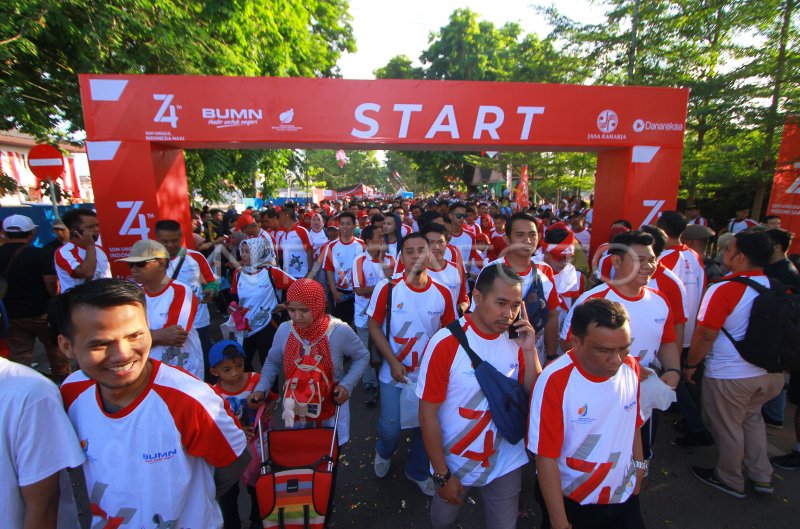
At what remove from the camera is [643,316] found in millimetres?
2725

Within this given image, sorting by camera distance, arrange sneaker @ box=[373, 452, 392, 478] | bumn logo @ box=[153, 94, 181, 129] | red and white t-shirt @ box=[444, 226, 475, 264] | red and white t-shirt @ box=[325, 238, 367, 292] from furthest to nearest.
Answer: red and white t-shirt @ box=[444, 226, 475, 264] → red and white t-shirt @ box=[325, 238, 367, 292] → bumn logo @ box=[153, 94, 181, 129] → sneaker @ box=[373, 452, 392, 478]

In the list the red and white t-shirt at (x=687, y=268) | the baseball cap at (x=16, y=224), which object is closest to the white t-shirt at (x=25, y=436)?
the baseball cap at (x=16, y=224)

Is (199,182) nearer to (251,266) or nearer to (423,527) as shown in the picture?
(251,266)

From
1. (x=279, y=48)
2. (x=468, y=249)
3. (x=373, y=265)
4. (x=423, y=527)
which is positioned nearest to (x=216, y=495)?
(x=423, y=527)

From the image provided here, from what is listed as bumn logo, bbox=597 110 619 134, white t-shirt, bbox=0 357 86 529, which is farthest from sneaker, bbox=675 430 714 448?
white t-shirt, bbox=0 357 86 529

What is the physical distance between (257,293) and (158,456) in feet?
8.23

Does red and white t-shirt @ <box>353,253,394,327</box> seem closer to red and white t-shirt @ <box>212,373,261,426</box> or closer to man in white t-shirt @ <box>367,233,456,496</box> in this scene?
man in white t-shirt @ <box>367,233,456,496</box>

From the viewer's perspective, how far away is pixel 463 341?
2059 millimetres

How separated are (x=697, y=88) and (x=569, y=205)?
11046 millimetres

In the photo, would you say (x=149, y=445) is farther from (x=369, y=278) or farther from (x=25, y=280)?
(x=25, y=280)

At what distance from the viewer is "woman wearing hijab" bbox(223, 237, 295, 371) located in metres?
3.98

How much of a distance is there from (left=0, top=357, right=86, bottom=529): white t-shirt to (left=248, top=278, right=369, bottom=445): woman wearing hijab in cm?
125

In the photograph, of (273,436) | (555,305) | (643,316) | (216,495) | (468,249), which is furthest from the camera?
(468,249)

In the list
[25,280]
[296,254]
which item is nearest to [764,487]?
[296,254]
